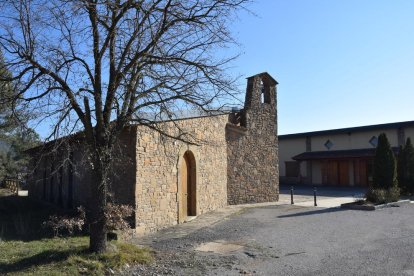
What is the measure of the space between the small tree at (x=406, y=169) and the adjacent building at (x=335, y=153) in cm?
707

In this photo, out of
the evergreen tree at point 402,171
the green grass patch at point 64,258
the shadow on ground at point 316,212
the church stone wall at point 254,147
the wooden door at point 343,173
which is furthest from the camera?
the wooden door at point 343,173

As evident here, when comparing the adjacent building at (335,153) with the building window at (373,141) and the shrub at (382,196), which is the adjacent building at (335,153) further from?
the shrub at (382,196)

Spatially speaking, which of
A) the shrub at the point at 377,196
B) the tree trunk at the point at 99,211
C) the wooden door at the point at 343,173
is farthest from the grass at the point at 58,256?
the wooden door at the point at 343,173

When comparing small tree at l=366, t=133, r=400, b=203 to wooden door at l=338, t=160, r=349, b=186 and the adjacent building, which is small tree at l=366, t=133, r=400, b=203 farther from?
wooden door at l=338, t=160, r=349, b=186

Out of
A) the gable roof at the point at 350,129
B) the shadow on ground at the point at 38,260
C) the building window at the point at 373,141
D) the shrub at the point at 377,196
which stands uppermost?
the gable roof at the point at 350,129

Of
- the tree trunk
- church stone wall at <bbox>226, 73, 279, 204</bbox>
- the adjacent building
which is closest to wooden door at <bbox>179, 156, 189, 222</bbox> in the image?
church stone wall at <bbox>226, 73, 279, 204</bbox>

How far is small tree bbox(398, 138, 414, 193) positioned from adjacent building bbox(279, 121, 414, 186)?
7.07 meters

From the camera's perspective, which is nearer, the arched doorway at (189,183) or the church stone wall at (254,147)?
the arched doorway at (189,183)

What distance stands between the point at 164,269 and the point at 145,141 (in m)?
5.15

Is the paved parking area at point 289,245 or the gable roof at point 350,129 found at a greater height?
the gable roof at point 350,129

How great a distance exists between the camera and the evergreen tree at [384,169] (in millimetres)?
20641

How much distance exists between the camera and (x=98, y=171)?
9.10 metres

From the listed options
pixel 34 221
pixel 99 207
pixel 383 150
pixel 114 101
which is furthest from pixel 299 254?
pixel 383 150

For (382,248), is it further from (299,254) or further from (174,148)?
(174,148)
